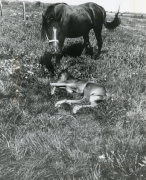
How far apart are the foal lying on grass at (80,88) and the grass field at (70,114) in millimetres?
31

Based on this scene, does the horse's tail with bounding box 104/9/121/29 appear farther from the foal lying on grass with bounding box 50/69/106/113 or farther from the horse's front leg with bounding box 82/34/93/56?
A: the foal lying on grass with bounding box 50/69/106/113

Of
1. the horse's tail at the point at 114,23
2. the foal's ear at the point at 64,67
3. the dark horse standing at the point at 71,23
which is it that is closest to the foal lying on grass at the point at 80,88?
the foal's ear at the point at 64,67

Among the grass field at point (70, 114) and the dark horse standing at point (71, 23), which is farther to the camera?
the dark horse standing at point (71, 23)

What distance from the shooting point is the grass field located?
1462 millimetres

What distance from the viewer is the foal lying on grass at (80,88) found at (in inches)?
65.1

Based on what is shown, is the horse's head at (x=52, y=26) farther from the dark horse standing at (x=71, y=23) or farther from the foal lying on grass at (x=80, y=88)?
the foal lying on grass at (x=80, y=88)

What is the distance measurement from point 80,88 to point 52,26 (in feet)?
1.26

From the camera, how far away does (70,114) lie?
163 centimetres

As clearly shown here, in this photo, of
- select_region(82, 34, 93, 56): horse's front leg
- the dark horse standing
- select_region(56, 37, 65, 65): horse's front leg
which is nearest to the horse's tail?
the dark horse standing

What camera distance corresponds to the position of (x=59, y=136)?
1.56 metres

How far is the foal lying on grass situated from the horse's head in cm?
19

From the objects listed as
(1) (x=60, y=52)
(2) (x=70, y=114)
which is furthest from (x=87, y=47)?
(2) (x=70, y=114)

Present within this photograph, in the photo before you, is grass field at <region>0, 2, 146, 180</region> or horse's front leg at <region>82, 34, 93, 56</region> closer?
grass field at <region>0, 2, 146, 180</region>

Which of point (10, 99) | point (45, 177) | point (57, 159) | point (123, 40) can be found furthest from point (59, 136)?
point (123, 40)
